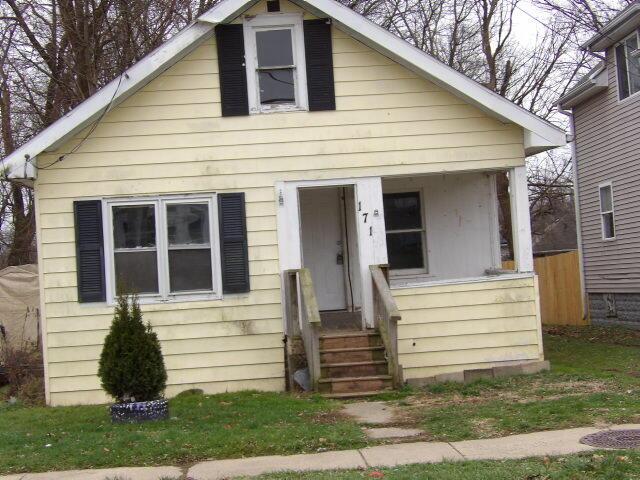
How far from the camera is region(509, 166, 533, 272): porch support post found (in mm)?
11438

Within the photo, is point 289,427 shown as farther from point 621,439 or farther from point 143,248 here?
point 143,248

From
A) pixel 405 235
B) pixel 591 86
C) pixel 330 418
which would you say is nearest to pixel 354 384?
pixel 330 418

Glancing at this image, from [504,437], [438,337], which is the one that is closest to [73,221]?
[438,337]

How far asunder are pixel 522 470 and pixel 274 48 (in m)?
7.39

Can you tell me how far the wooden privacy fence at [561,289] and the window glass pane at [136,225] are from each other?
13056 mm

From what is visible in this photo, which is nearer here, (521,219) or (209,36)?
(209,36)

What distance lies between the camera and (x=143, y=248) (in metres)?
11.1

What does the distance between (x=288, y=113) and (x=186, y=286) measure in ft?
9.27

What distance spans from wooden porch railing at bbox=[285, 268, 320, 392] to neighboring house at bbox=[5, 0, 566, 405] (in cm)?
6

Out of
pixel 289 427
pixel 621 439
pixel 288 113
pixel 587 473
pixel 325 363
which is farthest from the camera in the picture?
pixel 288 113

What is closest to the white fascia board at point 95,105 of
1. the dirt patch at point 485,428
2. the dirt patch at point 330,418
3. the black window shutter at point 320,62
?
the black window shutter at point 320,62

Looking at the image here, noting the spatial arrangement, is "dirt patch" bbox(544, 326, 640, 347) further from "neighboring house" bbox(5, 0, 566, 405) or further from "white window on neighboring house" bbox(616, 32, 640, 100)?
"neighboring house" bbox(5, 0, 566, 405)

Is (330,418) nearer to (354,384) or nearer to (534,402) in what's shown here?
(354,384)

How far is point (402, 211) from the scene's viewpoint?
13.0 metres
